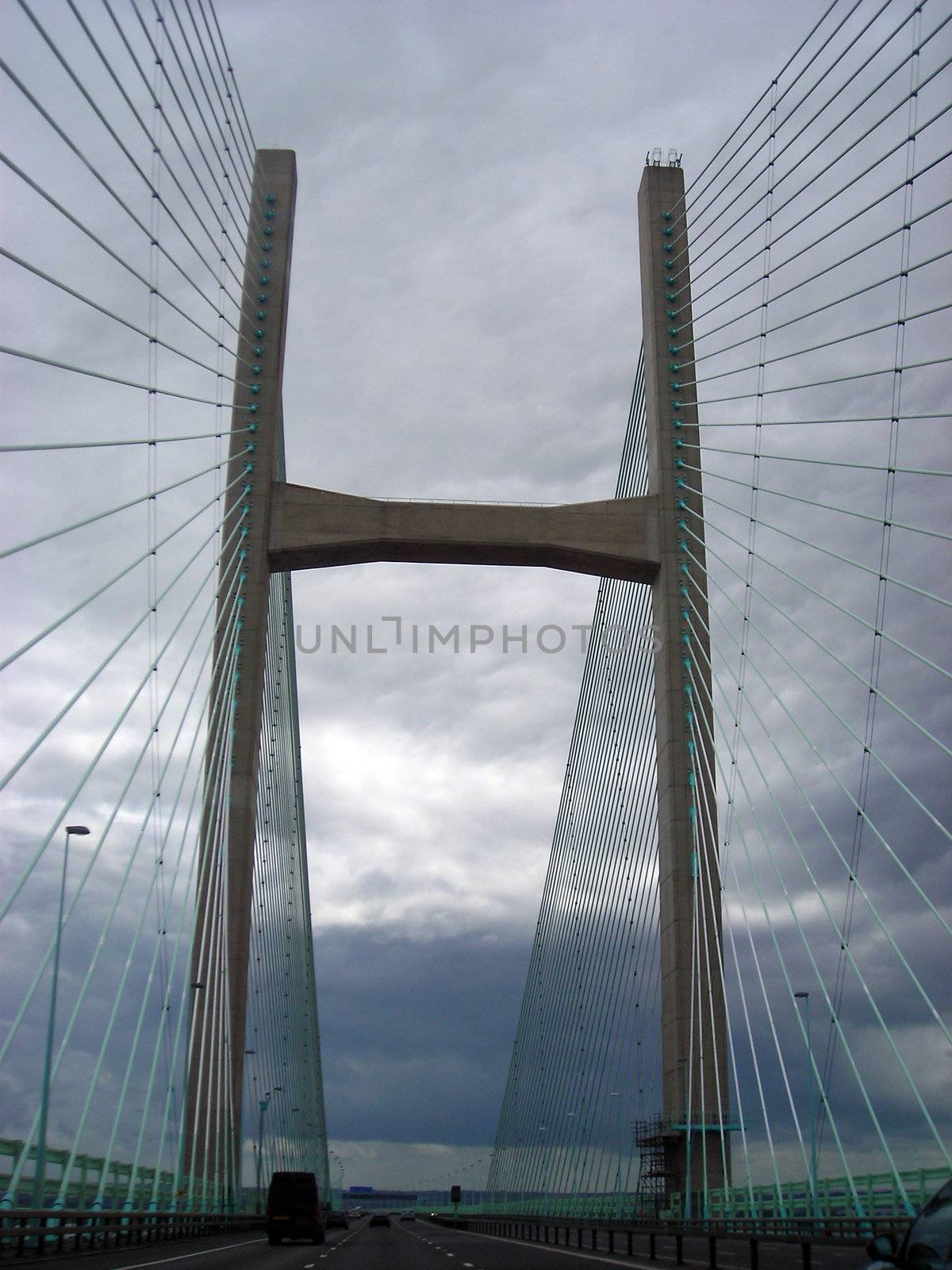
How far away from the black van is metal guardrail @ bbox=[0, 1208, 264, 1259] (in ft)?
8.61

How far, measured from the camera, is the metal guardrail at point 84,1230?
59.2 feet

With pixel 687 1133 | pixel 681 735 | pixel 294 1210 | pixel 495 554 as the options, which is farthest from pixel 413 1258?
pixel 495 554

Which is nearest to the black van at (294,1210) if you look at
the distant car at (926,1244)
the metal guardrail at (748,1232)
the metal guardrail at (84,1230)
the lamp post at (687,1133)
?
the metal guardrail at (84,1230)

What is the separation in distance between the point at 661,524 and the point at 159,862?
13338 mm

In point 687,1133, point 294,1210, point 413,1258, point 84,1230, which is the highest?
point 294,1210

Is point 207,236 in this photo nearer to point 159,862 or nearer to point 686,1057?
point 159,862

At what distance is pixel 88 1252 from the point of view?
2058 cm

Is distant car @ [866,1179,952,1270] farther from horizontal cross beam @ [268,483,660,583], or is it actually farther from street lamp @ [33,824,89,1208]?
horizontal cross beam @ [268,483,660,583]

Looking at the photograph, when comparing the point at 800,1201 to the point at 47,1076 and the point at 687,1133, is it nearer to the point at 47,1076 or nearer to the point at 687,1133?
the point at 687,1133

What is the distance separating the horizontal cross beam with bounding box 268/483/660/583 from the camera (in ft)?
101

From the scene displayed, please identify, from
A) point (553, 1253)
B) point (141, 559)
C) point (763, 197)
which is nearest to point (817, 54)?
point (763, 197)

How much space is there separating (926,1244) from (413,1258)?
65.5 feet

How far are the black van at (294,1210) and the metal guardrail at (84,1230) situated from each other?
263cm

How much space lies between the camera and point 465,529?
30844 millimetres
